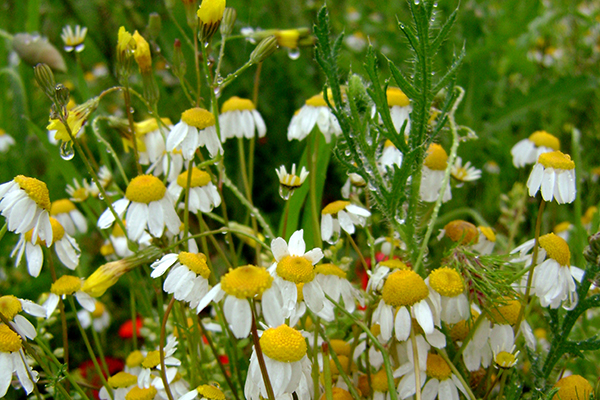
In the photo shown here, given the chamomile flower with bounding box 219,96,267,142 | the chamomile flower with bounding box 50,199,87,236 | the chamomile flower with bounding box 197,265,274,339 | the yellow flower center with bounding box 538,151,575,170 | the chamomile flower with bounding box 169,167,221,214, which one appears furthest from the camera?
the chamomile flower with bounding box 50,199,87,236

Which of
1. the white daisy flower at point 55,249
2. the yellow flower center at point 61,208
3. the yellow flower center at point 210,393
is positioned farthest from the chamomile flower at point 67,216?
the yellow flower center at point 210,393

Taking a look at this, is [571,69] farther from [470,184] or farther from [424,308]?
[424,308]

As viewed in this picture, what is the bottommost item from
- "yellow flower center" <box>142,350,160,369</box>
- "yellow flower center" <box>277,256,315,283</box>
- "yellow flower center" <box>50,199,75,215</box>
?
"yellow flower center" <box>142,350,160,369</box>

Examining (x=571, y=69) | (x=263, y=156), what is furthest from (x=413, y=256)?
(x=571, y=69)

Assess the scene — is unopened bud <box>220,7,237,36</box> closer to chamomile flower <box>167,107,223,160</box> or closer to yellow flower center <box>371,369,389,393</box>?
chamomile flower <box>167,107,223,160</box>

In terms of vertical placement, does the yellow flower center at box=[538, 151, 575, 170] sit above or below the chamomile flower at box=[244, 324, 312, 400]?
above

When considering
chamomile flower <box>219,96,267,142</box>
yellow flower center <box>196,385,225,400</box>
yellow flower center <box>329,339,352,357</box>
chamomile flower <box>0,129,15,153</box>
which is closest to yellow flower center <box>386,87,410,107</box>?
chamomile flower <box>219,96,267,142</box>
